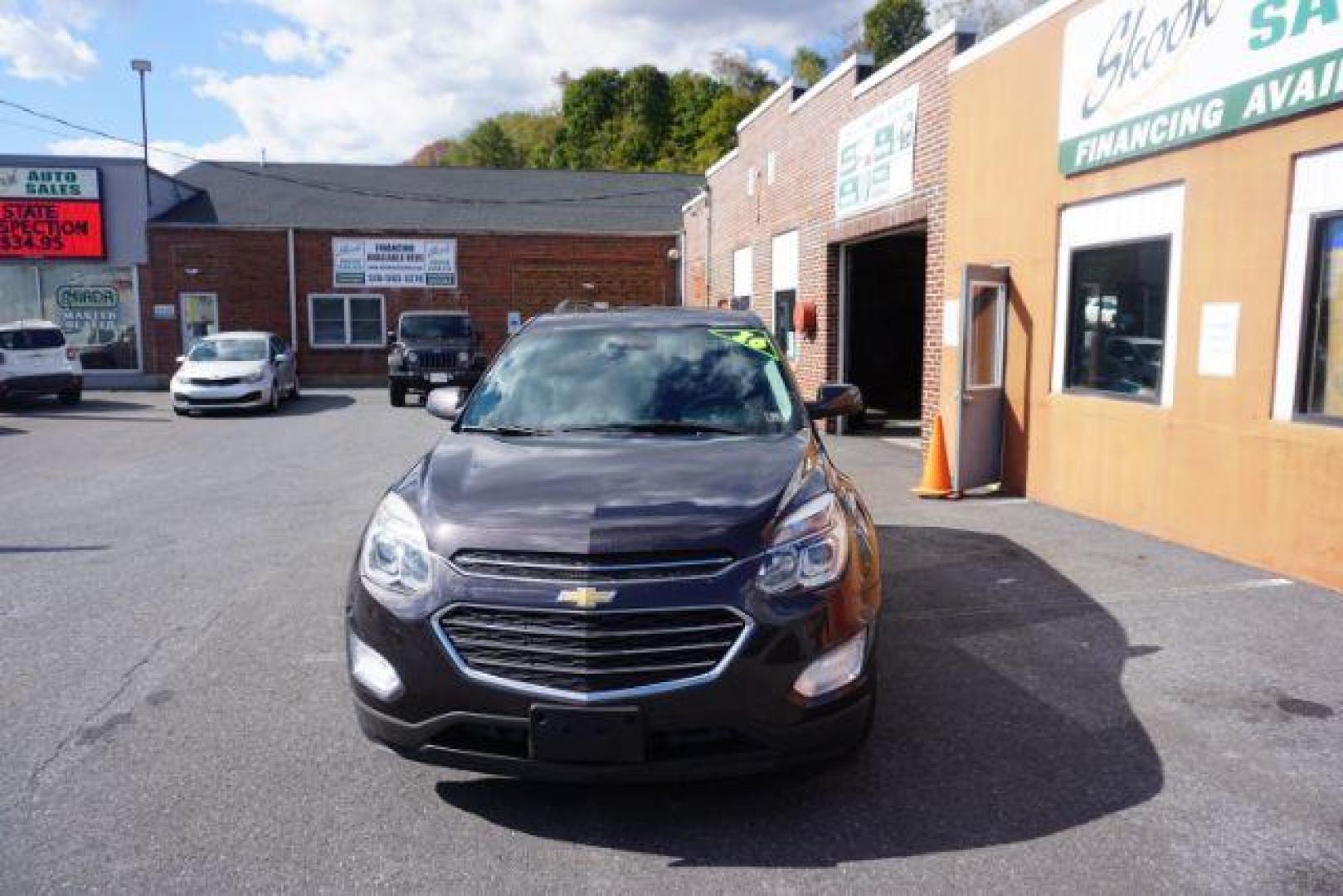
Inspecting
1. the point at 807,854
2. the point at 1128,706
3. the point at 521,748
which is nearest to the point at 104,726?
the point at 521,748

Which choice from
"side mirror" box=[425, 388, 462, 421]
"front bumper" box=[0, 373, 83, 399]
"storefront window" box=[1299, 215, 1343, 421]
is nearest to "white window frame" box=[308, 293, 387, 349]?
"front bumper" box=[0, 373, 83, 399]

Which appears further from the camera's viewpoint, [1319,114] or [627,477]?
[1319,114]

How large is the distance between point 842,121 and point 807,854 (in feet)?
40.5

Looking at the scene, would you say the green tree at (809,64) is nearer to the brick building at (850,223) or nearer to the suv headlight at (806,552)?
the brick building at (850,223)

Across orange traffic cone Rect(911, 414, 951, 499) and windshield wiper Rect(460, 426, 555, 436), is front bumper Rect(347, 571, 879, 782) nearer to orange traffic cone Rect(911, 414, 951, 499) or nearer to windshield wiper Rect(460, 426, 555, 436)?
windshield wiper Rect(460, 426, 555, 436)

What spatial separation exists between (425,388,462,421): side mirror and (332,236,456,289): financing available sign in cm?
2417

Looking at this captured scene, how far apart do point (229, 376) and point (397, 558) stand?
1661cm

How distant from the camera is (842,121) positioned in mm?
13711

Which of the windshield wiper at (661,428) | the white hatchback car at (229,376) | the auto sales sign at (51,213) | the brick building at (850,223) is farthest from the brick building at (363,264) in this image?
the windshield wiper at (661,428)

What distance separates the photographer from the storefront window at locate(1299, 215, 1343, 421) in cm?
595

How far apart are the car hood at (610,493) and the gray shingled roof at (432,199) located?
26.0m

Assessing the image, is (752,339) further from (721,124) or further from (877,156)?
(721,124)

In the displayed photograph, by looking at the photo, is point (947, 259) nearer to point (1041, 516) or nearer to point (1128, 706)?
point (1041, 516)

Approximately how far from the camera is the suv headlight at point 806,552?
3.08m
